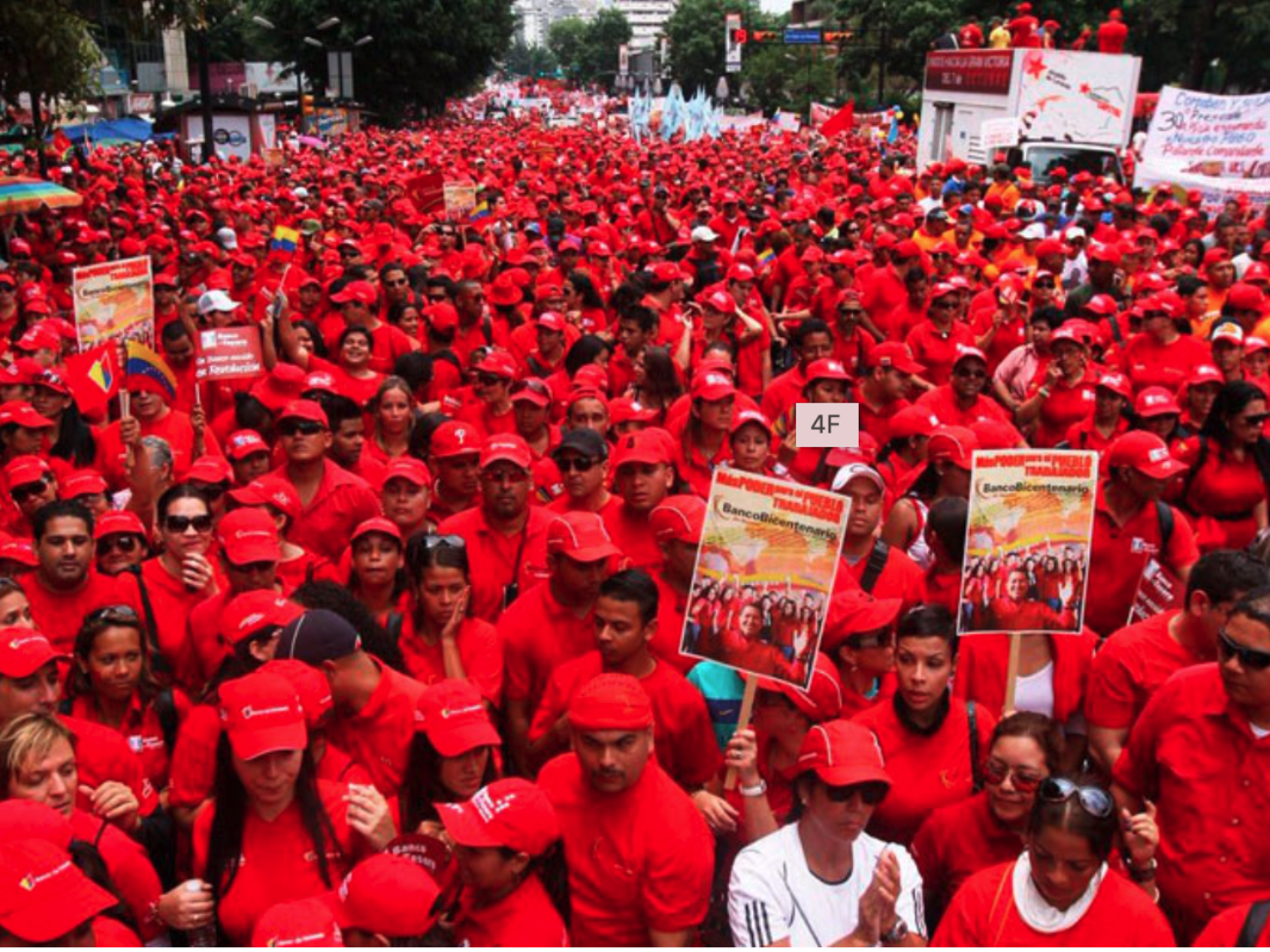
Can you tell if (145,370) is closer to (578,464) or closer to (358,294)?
(358,294)

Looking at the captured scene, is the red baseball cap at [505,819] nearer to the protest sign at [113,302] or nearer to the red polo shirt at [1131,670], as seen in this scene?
the red polo shirt at [1131,670]

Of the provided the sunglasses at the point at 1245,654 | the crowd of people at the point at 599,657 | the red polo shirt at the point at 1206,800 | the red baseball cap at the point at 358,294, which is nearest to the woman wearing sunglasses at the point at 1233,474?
the crowd of people at the point at 599,657

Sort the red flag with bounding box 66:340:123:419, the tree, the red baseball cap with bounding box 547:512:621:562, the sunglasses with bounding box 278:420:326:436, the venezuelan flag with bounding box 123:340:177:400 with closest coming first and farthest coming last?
1. the red baseball cap with bounding box 547:512:621:562
2. the sunglasses with bounding box 278:420:326:436
3. the red flag with bounding box 66:340:123:419
4. the venezuelan flag with bounding box 123:340:177:400
5. the tree

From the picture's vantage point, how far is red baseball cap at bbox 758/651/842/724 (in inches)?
174

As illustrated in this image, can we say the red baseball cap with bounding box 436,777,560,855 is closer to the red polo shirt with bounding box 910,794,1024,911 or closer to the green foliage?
the red polo shirt with bounding box 910,794,1024,911

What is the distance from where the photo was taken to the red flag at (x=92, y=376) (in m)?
7.19

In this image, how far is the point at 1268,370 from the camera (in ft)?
28.4

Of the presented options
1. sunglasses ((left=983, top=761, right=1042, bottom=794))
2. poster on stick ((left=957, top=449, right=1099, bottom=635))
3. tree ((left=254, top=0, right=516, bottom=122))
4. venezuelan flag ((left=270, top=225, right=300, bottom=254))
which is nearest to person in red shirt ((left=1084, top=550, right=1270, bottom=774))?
poster on stick ((left=957, top=449, right=1099, bottom=635))

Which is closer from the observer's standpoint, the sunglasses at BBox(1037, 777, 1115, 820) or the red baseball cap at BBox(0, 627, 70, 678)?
the sunglasses at BBox(1037, 777, 1115, 820)

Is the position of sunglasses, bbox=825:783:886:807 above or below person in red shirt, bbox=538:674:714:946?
above

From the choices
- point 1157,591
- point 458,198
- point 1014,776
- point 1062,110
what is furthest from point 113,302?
point 1062,110

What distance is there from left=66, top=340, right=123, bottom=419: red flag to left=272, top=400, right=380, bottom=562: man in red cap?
1378 millimetres

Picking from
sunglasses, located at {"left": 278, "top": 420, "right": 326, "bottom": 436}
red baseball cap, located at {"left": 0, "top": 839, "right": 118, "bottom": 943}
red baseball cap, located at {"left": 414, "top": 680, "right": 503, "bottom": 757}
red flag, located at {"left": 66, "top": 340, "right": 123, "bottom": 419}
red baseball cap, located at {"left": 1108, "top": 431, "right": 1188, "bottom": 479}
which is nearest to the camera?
red baseball cap, located at {"left": 0, "top": 839, "right": 118, "bottom": 943}

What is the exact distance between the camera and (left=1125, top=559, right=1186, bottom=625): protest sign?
18.2ft
